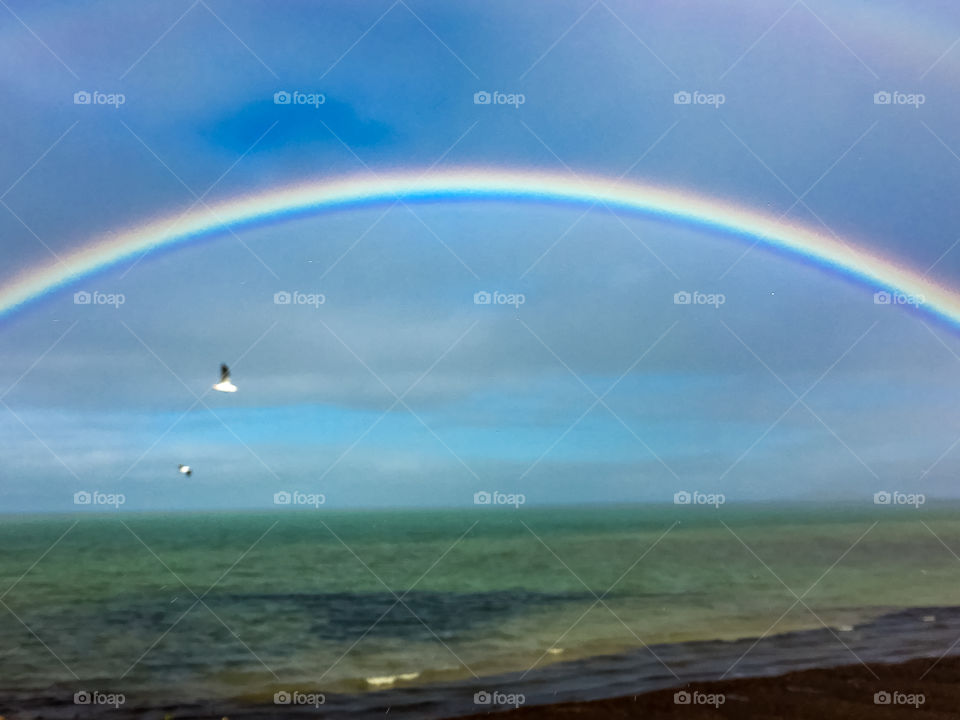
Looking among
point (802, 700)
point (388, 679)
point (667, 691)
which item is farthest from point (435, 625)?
point (802, 700)

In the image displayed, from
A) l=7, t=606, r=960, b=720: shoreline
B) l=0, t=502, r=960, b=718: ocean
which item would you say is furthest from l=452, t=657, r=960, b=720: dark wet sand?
l=0, t=502, r=960, b=718: ocean

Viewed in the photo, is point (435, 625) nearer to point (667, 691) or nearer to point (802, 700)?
point (667, 691)

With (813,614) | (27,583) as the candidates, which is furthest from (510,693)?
(27,583)

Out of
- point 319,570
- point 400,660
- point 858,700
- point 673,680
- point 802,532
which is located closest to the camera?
point 858,700

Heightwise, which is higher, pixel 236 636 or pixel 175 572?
pixel 175 572

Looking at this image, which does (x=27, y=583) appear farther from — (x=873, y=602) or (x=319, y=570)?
(x=873, y=602)

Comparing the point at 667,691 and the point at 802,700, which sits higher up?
the point at 667,691

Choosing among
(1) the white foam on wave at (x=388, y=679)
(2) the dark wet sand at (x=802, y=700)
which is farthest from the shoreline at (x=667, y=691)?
(1) the white foam on wave at (x=388, y=679)

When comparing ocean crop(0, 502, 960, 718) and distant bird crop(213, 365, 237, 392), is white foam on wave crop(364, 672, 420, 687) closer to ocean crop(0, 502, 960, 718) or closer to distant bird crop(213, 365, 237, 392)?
ocean crop(0, 502, 960, 718)
